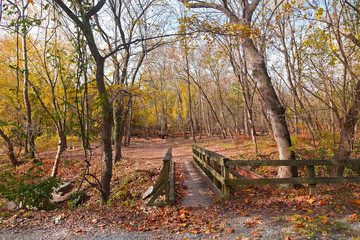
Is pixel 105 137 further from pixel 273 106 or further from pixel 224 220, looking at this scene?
pixel 273 106

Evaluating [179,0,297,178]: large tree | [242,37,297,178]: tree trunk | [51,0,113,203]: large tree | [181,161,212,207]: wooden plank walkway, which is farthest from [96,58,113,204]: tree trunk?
[242,37,297,178]: tree trunk

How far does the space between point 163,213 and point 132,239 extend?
1.31m

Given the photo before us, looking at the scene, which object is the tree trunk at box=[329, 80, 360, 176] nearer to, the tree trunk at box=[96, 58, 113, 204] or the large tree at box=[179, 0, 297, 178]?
the large tree at box=[179, 0, 297, 178]

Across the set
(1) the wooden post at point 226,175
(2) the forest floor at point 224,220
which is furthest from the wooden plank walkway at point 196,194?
(1) the wooden post at point 226,175

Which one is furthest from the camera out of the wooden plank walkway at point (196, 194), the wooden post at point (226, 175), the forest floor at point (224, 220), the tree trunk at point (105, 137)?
the tree trunk at point (105, 137)

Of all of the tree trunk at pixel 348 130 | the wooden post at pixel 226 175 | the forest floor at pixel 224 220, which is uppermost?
the tree trunk at pixel 348 130

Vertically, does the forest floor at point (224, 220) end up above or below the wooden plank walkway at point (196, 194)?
above

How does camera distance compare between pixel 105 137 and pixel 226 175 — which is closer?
pixel 226 175

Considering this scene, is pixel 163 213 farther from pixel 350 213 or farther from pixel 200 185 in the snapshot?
pixel 350 213

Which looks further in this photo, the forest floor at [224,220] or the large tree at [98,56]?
the large tree at [98,56]

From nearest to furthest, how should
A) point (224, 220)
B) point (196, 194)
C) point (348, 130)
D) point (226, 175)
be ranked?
1. point (224, 220)
2. point (226, 175)
3. point (348, 130)
4. point (196, 194)

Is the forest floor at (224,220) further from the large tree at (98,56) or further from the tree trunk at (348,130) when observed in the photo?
the large tree at (98,56)

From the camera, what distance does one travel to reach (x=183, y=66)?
22906mm

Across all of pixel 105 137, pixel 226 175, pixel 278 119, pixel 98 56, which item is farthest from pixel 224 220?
pixel 98 56
